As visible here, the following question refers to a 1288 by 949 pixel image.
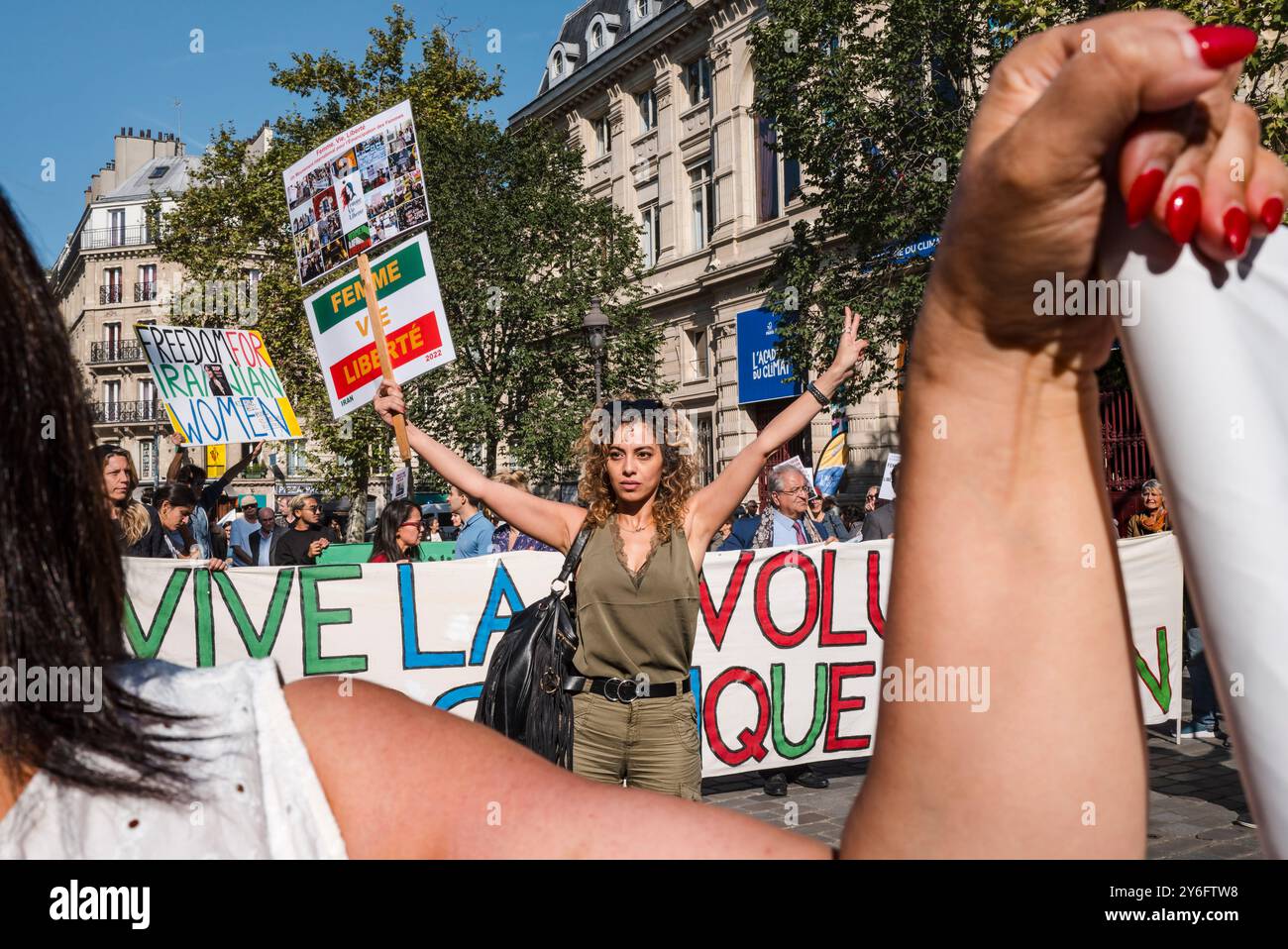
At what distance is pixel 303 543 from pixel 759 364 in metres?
17.5

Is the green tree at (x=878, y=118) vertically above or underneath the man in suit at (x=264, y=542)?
above

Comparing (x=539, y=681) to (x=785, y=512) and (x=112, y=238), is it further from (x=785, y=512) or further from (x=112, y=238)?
(x=112, y=238)

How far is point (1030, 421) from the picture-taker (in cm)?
79

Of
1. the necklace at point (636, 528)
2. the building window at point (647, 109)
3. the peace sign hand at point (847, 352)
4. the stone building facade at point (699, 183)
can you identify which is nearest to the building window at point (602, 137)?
the stone building facade at point (699, 183)

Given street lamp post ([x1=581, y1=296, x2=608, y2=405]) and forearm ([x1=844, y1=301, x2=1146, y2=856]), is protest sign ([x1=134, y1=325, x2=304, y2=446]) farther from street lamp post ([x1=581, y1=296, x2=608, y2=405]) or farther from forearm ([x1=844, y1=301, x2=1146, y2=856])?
forearm ([x1=844, y1=301, x2=1146, y2=856])

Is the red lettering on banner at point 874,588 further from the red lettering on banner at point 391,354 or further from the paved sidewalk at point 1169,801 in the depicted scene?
the red lettering on banner at point 391,354

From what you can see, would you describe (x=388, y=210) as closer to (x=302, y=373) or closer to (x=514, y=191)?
(x=514, y=191)

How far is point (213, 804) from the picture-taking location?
87 cm

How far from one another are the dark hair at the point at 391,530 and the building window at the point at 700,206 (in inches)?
Result: 882

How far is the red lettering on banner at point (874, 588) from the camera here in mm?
7648

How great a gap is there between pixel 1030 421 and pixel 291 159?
92.9 feet

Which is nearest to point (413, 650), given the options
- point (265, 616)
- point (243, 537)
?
point (265, 616)

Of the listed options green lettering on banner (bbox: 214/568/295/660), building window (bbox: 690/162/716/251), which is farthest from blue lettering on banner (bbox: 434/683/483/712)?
building window (bbox: 690/162/716/251)
